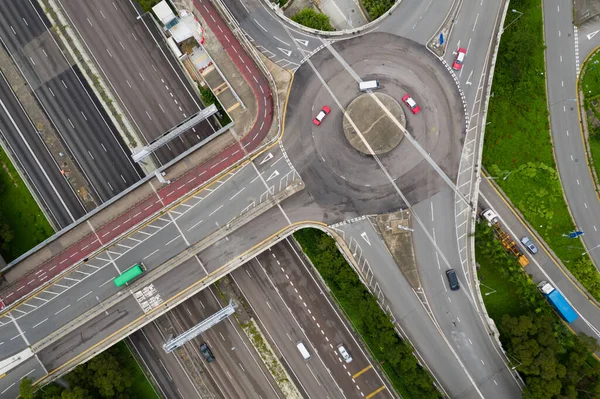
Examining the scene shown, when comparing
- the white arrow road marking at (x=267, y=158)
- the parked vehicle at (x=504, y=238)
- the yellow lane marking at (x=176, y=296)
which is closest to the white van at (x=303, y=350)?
the yellow lane marking at (x=176, y=296)

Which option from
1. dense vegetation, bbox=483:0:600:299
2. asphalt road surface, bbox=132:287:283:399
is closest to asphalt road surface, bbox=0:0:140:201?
asphalt road surface, bbox=132:287:283:399

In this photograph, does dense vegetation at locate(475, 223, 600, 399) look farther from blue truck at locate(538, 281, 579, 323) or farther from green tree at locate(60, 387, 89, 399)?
green tree at locate(60, 387, 89, 399)

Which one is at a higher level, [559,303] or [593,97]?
[593,97]

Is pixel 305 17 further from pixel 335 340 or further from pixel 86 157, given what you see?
pixel 335 340

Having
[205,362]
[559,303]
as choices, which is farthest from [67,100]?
[559,303]

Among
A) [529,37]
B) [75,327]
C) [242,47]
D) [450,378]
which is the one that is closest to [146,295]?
[75,327]

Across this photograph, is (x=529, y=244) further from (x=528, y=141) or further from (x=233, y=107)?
(x=233, y=107)
